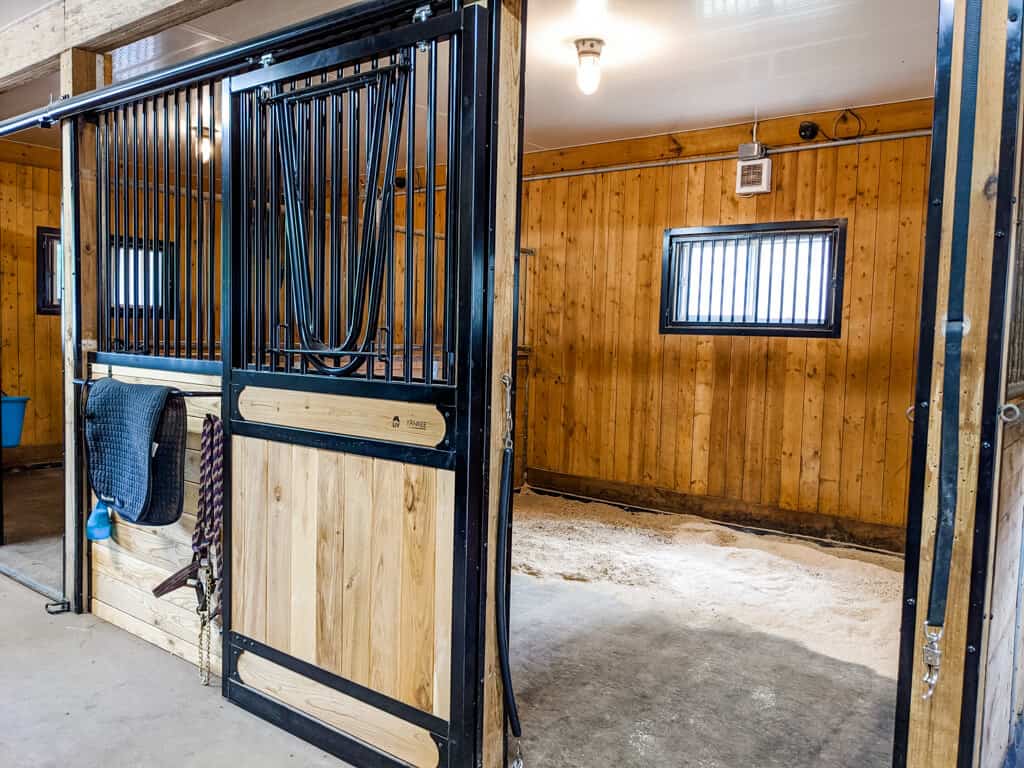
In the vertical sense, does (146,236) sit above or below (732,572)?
above

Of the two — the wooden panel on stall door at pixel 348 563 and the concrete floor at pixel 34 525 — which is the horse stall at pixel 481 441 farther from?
the concrete floor at pixel 34 525

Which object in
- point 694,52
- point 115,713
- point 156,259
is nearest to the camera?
point 115,713

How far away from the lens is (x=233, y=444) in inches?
90.2

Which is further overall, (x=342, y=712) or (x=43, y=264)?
(x=43, y=264)

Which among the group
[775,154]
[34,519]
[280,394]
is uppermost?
Result: [775,154]

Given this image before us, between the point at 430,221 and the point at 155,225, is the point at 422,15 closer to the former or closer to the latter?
the point at 430,221

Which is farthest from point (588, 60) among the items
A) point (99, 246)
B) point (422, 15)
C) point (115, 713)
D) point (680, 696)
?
point (115, 713)

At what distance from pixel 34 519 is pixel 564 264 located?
3.57m

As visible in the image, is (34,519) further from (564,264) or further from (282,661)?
(564,264)

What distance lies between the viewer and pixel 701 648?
2.74 meters

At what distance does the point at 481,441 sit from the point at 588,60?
2.12 meters

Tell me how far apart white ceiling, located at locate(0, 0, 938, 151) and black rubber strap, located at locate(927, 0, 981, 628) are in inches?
72.0

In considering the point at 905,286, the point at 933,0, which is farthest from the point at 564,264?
the point at 933,0

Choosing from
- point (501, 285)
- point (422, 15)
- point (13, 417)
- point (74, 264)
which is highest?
point (422, 15)
